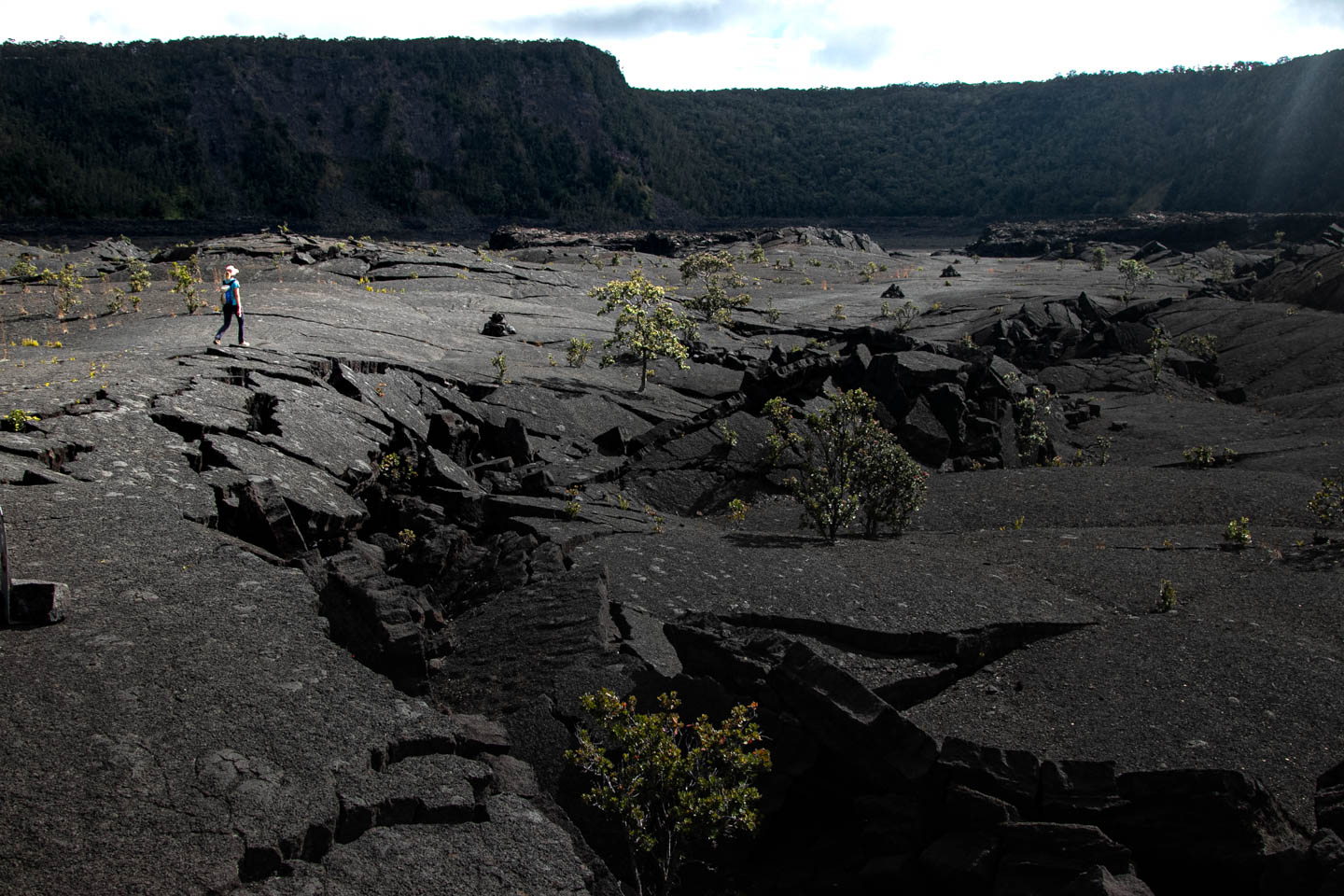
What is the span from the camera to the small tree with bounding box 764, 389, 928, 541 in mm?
11367

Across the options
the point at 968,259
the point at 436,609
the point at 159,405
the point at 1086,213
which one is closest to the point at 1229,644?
the point at 436,609

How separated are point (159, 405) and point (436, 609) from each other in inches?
210

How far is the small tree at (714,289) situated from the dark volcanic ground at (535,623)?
13115 millimetres

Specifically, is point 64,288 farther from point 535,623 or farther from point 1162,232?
point 1162,232

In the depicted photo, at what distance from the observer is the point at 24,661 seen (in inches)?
223

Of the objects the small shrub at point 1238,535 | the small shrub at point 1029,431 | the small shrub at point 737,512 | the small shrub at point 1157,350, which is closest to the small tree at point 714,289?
the small shrub at point 1157,350

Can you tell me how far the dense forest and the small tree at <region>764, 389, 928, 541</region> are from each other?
262 ft

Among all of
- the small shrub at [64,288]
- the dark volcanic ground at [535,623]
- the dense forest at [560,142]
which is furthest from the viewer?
the dense forest at [560,142]

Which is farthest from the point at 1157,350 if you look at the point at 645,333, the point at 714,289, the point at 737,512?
the point at 737,512

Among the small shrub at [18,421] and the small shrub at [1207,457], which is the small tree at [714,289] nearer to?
the small shrub at [1207,457]

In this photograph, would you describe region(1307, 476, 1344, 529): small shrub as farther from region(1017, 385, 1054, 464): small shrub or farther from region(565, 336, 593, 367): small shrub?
region(565, 336, 593, 367): small shrub

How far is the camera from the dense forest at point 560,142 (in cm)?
8900

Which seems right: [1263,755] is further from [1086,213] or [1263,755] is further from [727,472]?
[1086,213]

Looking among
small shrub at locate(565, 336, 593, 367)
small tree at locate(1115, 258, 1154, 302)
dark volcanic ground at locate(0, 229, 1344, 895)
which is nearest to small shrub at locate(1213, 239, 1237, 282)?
small tree at locate(1115, 258, 1154, 302)
